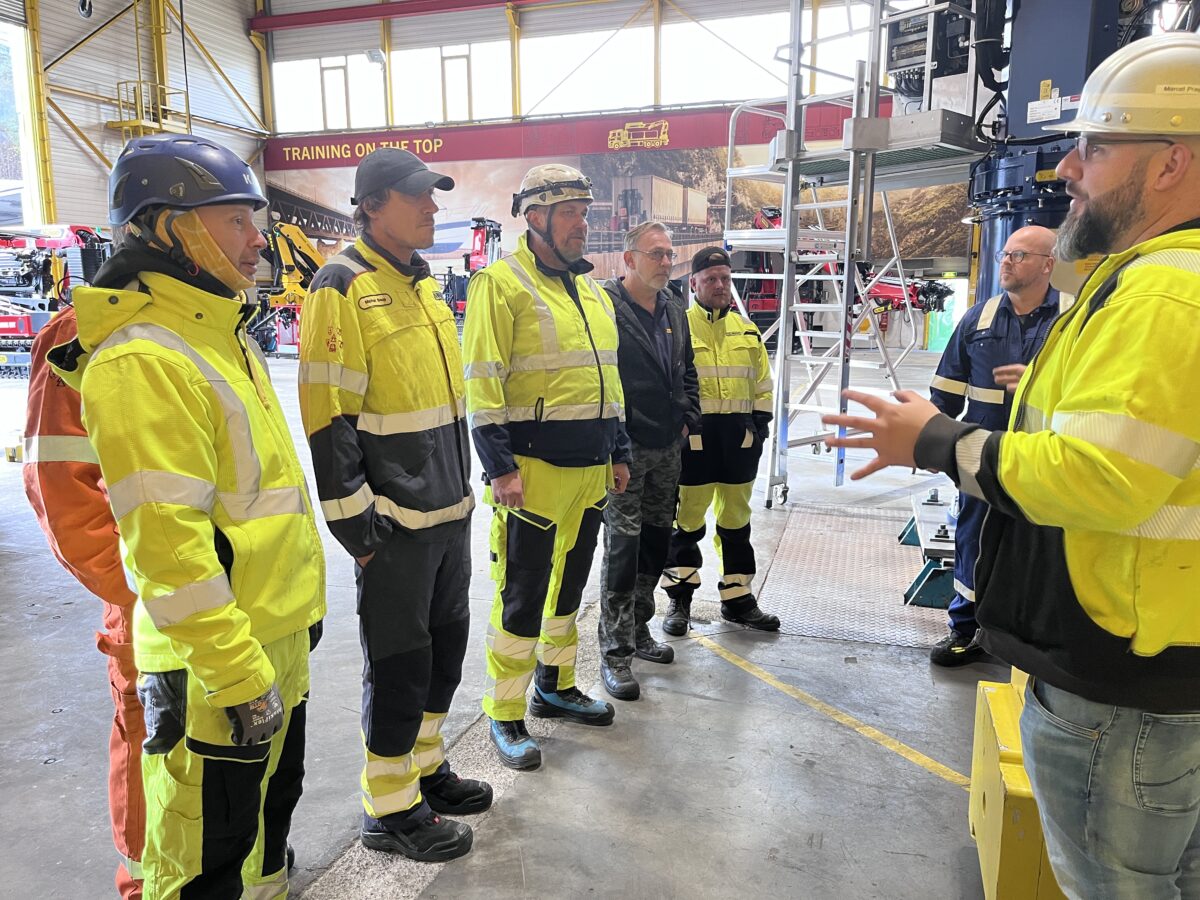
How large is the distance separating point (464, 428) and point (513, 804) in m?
1.36

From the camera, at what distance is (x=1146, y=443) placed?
1.28 meters

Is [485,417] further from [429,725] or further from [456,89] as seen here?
[456,89]

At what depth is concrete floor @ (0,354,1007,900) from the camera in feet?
8.39

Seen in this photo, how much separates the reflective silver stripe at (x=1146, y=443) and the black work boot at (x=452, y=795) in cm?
234

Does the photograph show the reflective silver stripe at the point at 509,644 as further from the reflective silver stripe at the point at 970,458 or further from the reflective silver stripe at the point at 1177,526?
the reflective silver stripe at the point at 1177,526

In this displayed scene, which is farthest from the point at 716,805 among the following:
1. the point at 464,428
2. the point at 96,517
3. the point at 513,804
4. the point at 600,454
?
the point at 96,517

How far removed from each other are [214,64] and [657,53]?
10960 millimetres

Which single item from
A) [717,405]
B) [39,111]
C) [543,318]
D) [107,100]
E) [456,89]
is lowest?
[717,405]

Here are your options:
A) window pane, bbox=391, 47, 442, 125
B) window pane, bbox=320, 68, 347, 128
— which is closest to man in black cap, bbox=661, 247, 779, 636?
window pane, bbox=391, 47, 442, 125

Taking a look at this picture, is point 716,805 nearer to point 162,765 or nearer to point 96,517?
point 162,765

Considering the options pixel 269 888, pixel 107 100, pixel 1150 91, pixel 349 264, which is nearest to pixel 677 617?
pixel 269 888

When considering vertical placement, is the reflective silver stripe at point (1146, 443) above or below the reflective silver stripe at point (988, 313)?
below

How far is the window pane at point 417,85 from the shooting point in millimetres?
20781

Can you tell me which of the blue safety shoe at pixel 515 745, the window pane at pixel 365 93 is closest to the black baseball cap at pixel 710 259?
the blue safety shoe at pixel 515 745
